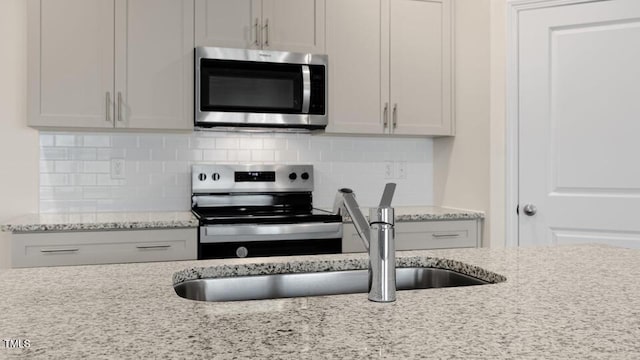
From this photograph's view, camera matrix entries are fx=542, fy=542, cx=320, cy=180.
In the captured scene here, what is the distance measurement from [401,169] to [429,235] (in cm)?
73

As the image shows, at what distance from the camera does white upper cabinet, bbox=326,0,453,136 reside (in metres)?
3.20

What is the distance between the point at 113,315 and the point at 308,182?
2516 mm

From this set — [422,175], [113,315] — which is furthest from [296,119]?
[113,315]

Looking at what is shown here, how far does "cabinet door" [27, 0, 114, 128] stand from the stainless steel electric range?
697 mm

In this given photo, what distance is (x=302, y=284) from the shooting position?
143 cm

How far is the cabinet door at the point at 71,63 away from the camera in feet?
9.01

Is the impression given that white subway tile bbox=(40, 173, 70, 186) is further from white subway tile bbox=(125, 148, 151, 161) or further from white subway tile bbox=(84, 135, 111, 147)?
white subway tile bbox=(125, 148, 151, 161)

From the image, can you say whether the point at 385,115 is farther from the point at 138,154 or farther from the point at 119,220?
the point at 119,220

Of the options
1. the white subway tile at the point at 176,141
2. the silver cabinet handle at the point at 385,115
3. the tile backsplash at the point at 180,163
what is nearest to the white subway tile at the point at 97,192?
the tile backsplash at the point at 180,163

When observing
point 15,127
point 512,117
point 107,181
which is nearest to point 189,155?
point 107,181

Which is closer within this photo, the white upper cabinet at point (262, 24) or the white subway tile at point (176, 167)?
the white upper cabinet at point (262, 24)

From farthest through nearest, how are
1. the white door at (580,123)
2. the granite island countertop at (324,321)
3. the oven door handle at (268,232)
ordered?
the white door at (580,123)
the oven door handle at (268,232)
the granite island countertop at (324,321)

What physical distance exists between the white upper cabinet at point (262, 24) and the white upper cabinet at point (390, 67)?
106 mm

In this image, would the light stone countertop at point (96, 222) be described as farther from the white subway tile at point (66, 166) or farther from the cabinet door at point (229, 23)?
the cabinet door at point (229, 23)
